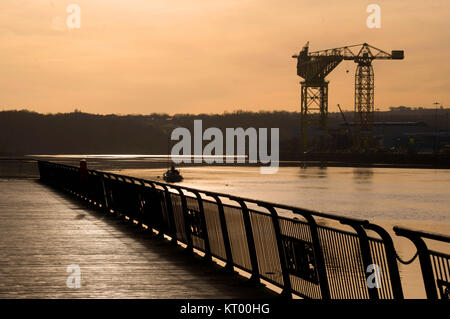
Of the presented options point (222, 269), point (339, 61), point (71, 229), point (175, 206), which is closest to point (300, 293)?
point (222, 269)

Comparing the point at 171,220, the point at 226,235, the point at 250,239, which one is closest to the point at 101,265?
the point at 226,235

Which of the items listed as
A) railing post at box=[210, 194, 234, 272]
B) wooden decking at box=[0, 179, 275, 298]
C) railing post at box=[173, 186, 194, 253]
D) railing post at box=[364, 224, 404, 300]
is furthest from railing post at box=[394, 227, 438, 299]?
railing post at box=[173, 186, 194, 253]

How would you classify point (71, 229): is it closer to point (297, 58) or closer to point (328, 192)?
point (328, 192)

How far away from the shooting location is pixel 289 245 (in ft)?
33.8

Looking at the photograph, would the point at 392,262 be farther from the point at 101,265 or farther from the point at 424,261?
the point at 101,265

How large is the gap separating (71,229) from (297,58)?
556 ft

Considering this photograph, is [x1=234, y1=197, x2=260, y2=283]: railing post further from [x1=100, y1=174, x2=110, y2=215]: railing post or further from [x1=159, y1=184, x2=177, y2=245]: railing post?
[x1=100, y1=174, x2=110, y2=215]: railing post

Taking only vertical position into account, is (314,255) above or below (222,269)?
above

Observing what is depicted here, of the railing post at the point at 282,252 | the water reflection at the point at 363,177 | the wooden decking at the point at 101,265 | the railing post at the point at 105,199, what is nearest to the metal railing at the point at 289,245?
the railing post at the point at 282,252

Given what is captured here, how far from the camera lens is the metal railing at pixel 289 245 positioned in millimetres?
7836

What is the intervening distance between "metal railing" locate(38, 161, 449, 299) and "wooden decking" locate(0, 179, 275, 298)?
401mm

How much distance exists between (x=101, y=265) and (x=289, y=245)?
14.8 feet
